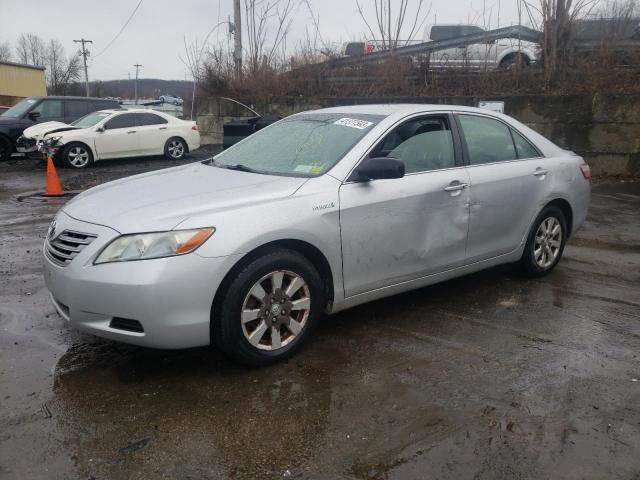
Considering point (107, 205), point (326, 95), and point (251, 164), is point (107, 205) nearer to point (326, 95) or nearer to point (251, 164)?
point (251, 164)

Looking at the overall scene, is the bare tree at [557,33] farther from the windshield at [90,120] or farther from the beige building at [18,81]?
the beige building at [18,81]

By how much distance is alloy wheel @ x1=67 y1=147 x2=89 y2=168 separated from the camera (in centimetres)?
1361

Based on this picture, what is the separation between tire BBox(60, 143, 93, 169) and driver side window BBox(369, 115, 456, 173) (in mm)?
11330

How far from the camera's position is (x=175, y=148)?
50.5 feet

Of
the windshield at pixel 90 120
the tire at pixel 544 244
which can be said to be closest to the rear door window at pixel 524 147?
the tire at pixel 544 244

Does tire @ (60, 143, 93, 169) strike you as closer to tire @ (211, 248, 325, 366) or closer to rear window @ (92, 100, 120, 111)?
rear window @ (92, 100, 120, 111)

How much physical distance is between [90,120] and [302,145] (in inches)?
458

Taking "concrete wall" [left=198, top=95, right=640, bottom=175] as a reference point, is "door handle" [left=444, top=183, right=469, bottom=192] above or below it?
below

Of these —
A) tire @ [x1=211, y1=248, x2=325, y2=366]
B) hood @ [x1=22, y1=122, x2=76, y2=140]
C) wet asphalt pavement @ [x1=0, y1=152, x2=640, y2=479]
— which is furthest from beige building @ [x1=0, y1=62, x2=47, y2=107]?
tire @ [x1=211, y1=248, x2=325, y2=366]

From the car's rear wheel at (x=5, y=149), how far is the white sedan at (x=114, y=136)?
1.25 m

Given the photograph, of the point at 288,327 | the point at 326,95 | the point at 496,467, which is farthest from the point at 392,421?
the point at 326,95

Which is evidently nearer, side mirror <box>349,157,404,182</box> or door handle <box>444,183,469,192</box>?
side mirror <box>349,157,404,182</box>

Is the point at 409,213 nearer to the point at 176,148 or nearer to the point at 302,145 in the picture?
the point at 302,145

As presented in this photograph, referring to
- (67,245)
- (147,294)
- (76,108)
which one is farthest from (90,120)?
(147,294)
